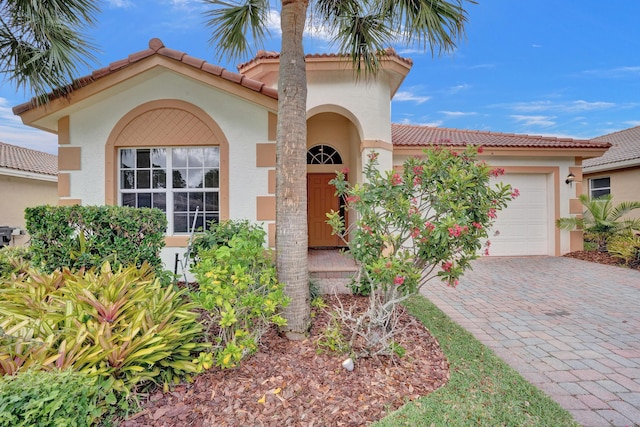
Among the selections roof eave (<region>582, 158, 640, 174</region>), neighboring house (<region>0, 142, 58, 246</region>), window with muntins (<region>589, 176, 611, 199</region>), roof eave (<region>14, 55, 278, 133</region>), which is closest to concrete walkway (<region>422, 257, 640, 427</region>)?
roof eave (<region>14, 55, 278, 133</region>)

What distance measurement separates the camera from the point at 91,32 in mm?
5891

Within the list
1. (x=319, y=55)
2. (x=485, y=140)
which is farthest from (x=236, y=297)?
(x=485, y=140)

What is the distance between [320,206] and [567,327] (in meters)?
8.32

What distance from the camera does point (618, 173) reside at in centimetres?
1391

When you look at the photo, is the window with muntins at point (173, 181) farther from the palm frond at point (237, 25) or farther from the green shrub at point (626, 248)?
the green shrub at point (626, 248)

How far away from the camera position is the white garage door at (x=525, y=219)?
1134cm

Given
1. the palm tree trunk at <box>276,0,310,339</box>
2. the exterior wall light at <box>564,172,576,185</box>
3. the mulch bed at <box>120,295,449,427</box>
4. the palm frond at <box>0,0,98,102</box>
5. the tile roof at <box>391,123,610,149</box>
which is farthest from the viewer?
the exterior wall light at <box>564,172,576,185</box>

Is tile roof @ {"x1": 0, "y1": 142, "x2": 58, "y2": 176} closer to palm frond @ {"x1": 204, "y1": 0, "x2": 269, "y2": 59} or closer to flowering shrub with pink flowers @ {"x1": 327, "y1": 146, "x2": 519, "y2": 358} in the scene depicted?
palm frond @ {"x1": 204, "y1": 0, "x2": 269, "y2": 59}

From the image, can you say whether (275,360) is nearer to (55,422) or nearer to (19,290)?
(55,422)

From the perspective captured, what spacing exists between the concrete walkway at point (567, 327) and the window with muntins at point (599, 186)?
25.8 ft

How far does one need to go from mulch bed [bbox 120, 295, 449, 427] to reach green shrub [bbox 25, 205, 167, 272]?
9.47ft

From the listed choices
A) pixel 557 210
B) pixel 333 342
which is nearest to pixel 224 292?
pixel 333 342

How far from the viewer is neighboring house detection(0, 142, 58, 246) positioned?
545 inches

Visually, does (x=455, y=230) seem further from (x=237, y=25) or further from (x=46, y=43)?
(x=46, y=43)
